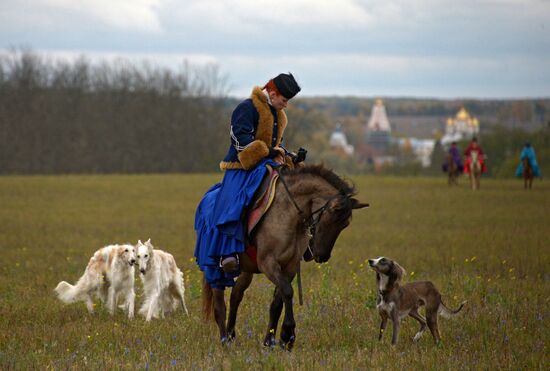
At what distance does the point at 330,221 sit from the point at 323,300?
12.6 feet

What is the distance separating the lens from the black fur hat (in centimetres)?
1006

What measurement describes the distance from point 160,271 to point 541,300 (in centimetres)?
488

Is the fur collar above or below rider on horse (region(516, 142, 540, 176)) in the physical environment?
above

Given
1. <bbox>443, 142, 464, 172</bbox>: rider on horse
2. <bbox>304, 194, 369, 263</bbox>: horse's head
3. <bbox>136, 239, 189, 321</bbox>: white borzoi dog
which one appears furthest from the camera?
<bbox>443, 142, 464, 172</bbox>: rider on horse

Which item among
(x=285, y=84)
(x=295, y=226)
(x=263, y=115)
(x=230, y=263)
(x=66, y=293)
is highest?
(x=285, y=84)

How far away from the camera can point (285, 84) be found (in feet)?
33.0

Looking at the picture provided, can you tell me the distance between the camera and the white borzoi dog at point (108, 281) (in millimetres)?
12969

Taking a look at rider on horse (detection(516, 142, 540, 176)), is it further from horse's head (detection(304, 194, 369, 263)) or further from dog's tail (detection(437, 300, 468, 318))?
horse's head (detection(304, 194, 369, 263))

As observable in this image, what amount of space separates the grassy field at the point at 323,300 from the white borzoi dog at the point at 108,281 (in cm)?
22

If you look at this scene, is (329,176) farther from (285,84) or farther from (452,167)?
(452,167)

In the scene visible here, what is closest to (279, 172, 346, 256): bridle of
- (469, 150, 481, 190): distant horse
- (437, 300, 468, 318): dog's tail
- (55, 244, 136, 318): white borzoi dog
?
(437, 300, 468, 318): dog's tail

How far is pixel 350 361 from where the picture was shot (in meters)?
8.71

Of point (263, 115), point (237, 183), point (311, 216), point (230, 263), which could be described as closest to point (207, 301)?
point (230, 263)

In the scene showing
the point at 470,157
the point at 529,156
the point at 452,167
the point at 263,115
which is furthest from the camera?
the point at 452,167
